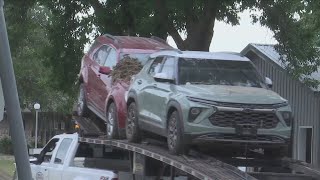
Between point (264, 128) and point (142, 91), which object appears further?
point (142, 91)

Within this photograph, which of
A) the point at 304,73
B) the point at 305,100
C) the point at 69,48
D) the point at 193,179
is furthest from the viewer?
the point at 69,48

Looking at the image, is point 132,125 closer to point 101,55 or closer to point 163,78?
point 163,78

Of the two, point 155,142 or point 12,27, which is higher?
point 12,27

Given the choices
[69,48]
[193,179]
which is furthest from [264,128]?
[69,48]

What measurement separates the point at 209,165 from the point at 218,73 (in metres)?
1.94

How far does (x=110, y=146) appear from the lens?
33.8ft

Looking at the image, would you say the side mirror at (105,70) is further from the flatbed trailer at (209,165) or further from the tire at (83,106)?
the flatbed trailer at (209,165)

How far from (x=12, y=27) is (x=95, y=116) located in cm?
952

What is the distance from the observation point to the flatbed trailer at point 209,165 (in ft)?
22.7

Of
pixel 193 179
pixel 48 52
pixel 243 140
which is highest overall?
pixel 48 52

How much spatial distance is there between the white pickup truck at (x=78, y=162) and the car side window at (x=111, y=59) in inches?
54.8

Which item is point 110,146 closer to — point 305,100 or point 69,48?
point 305,100

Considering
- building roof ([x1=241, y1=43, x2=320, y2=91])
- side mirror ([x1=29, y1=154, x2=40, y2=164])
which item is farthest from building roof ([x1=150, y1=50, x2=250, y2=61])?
building roof ([x1=241, y1=43, x2=320, y2=91])

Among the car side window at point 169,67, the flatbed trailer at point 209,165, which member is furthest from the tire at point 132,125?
the car side window at point 169,67
